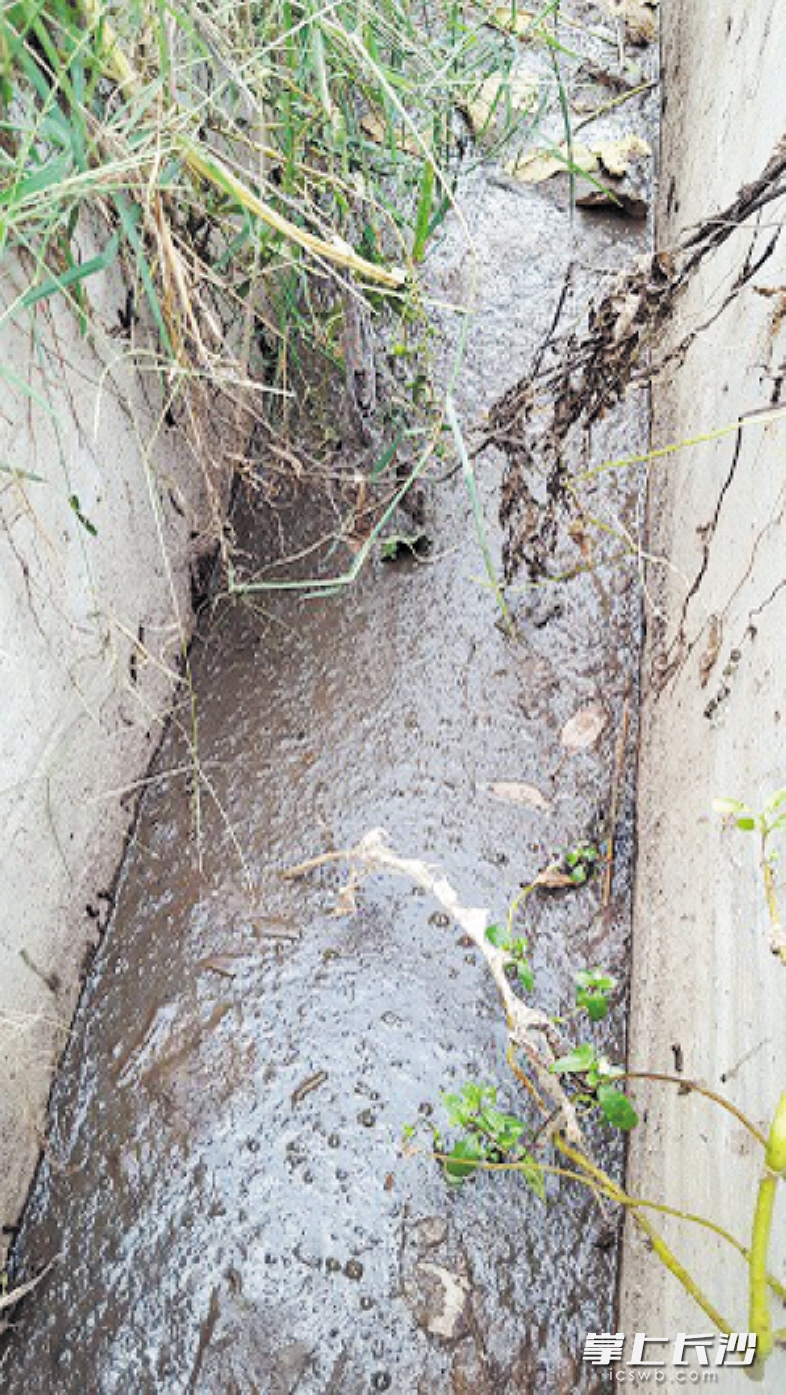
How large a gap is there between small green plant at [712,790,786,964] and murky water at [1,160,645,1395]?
0.78 m

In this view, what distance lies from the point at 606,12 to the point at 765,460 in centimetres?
272

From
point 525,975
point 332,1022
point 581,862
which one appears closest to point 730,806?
point 525,975

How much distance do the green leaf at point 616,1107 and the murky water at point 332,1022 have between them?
0.87 feet

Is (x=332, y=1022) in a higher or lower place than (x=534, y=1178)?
higher

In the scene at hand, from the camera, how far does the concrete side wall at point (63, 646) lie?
1.72 m

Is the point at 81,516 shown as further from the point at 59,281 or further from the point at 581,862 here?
the point at 581,862

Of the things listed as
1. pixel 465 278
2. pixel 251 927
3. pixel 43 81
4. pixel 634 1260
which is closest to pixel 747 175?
pixel 465 278

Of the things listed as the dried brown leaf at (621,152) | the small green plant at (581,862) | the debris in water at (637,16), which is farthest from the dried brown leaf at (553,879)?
the debris in water at (637,16)

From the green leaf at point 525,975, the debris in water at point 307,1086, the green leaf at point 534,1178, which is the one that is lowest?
the green leaf at point 534,1178

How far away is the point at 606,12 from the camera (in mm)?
3752

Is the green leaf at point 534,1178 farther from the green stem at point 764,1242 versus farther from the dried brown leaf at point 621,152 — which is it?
the dried brown leaf at point 621,152

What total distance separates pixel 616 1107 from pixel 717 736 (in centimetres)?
55

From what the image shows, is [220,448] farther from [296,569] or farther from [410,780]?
[410,780]

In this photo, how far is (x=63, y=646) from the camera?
6.23 ft
